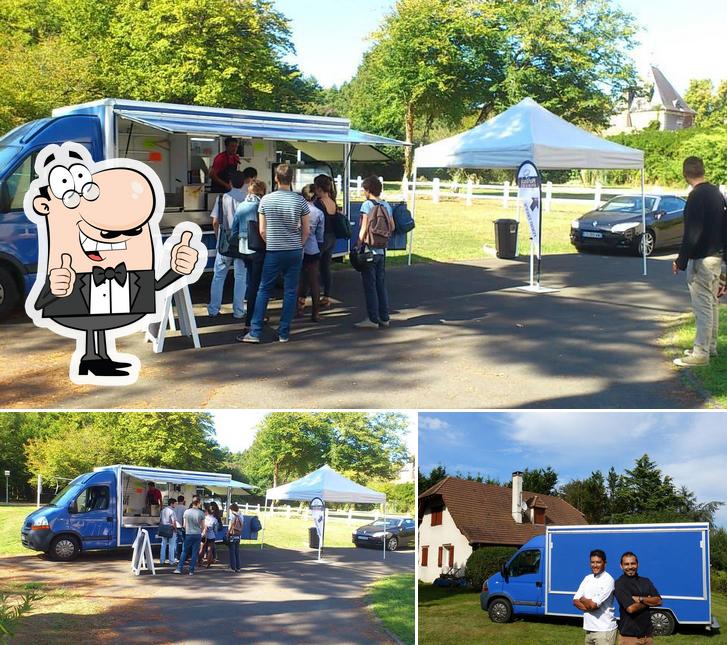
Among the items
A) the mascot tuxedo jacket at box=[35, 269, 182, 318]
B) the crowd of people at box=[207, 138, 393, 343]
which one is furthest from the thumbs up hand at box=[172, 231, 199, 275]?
the crowd of people at box=[207, 138, 393, 343]

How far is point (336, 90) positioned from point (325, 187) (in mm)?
68604

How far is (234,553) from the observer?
877 cm

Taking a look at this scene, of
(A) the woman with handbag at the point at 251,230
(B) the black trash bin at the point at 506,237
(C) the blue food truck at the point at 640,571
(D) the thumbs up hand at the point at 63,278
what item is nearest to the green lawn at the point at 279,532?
(C) the blue food truck at the point at 640,571

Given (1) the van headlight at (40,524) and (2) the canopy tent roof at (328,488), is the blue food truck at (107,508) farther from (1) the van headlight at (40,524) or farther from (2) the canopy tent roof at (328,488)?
(2) the canopy tent roof at (328,488)

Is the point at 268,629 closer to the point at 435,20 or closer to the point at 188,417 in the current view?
the point at 188,417

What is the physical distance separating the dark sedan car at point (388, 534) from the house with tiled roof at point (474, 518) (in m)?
0.10

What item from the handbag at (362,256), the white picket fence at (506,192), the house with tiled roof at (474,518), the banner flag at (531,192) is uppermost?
the white picket fence at (506,192)

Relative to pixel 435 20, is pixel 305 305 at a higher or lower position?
lower

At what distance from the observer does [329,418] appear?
6.95 m

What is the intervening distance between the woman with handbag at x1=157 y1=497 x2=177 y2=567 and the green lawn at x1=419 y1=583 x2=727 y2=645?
2.86 m

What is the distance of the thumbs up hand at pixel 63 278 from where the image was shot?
732 cm

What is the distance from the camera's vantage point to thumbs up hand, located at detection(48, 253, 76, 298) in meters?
7.32

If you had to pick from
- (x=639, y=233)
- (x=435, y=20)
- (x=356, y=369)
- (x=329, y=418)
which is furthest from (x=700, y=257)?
(x=435, y=20)

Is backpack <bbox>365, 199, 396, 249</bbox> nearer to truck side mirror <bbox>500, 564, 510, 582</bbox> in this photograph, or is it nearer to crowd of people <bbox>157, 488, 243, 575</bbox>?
crowd of people <bbox>157, 488, 243, 575</bbox>
